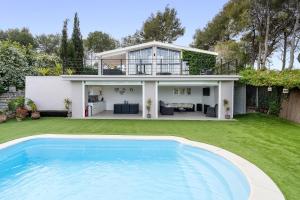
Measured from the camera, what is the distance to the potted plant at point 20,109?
18.4m

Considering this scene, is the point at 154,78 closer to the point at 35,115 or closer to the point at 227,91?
the point at 227,91

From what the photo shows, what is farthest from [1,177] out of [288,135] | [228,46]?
[228,46]

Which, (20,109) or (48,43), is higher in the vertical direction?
(48,43)

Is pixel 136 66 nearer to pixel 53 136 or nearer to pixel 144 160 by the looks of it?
pixel 53 136

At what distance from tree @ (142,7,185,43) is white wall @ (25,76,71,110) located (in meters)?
25.2

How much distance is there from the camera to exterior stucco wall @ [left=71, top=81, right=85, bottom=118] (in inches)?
764

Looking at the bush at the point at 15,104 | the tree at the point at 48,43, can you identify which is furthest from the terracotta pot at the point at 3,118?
the tree at the point at 48,43

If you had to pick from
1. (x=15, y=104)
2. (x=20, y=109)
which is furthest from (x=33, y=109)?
(x=15, y=104)

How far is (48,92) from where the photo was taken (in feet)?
67.5

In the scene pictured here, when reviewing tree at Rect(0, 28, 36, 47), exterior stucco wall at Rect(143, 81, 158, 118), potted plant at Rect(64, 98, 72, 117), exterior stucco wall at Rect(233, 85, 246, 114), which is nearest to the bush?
potted plant at Rect(64, 98, 72, 117)

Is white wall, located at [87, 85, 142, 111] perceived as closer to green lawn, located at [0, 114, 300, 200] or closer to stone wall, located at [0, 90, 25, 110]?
stone wall, located at [0, 90, 25, 110]

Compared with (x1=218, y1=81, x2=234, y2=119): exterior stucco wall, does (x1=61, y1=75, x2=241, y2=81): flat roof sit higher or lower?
higher

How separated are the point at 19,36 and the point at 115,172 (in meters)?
47.3

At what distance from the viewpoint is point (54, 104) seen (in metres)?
20.6
